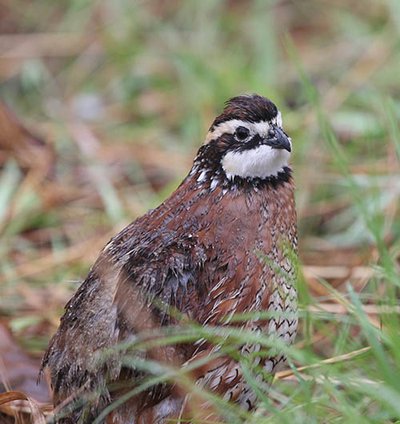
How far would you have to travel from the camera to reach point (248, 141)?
411 centimetres

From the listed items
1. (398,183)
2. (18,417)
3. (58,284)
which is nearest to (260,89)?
(398,183)

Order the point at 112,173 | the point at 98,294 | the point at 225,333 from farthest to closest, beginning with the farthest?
the point at 112,173 < the point at 98,294 < the point at 225,333

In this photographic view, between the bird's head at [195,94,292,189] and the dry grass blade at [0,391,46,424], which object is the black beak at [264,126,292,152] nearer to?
the bird's head at [195,94,292,189]

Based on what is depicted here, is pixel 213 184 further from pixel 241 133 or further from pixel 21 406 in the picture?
pixel 21 406

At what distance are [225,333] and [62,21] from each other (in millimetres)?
5474

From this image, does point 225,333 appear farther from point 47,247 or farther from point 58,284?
point 47,247

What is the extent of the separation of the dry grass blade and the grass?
0.78 metres

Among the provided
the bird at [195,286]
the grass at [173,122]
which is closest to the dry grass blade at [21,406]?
the bird at [195,286]

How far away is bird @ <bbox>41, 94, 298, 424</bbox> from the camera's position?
12.5 feet

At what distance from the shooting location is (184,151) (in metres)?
7.09

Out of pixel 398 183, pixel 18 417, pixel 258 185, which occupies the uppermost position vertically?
pixel 258 185

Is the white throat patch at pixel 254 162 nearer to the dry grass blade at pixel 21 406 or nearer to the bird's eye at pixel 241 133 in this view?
the bird's eye at pixel 241 133

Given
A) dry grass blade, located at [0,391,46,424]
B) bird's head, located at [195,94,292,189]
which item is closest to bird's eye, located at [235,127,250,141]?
bird's head, located at [195,94,292,189]

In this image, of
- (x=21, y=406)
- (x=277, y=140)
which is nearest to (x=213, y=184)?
(x=277, y=140)
